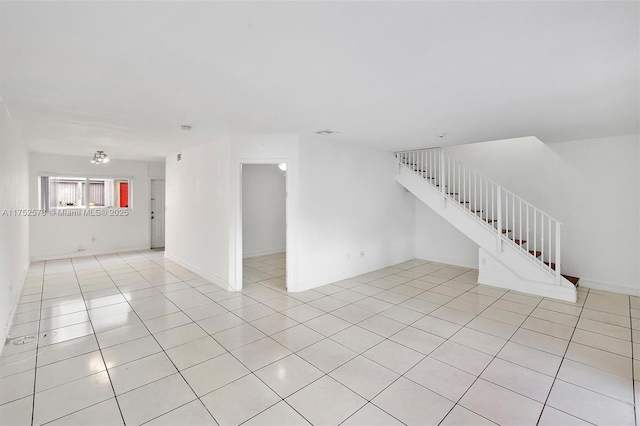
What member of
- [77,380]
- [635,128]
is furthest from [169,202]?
[635,128]

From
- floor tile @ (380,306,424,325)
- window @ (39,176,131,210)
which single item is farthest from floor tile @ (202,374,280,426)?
window @ (39,176,131,210)

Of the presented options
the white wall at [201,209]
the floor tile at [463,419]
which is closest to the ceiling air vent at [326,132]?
the white wall at [201,209]

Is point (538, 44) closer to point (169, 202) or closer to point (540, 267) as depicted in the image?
point (540, 267)

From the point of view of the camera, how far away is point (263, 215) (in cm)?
783

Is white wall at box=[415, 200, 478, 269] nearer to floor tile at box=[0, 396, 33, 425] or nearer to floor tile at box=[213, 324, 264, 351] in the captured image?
floor tile at box=[213, 324, 264, 351]

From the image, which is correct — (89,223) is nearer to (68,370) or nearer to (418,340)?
(68,370)

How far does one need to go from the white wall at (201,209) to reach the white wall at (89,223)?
1.76 m

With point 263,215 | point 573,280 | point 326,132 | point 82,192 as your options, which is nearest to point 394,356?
point 326,132

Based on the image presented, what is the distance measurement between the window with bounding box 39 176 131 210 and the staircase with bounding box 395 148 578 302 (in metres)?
7.23

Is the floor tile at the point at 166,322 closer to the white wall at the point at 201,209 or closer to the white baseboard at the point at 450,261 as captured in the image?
the white wall at the point at 201,209

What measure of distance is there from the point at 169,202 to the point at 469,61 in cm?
668

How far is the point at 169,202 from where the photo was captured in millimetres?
6957

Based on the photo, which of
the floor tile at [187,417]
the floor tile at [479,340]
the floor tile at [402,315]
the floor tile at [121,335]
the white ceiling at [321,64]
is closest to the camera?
the white ceiling at [321,64]

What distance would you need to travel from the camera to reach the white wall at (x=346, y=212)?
491 cm
